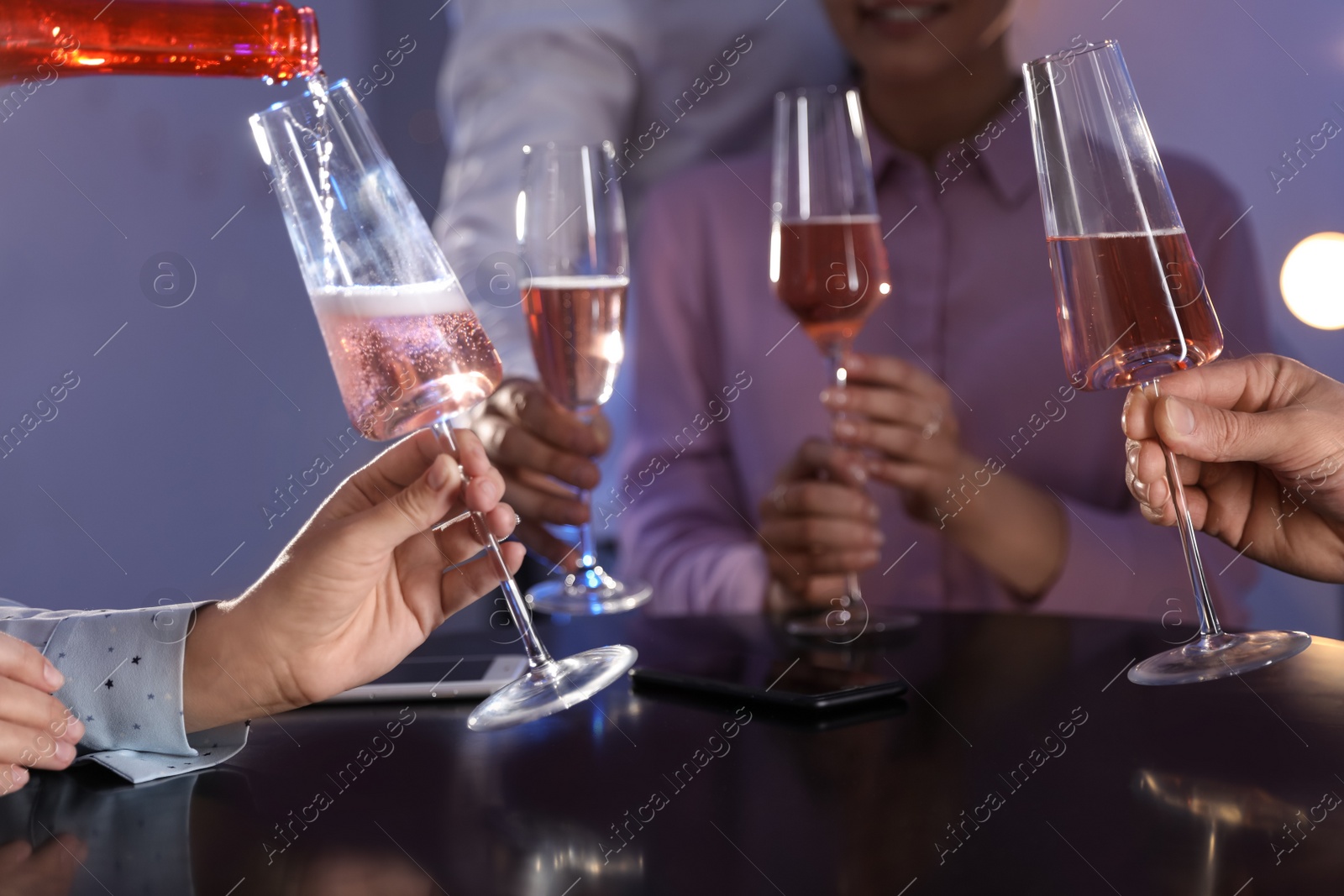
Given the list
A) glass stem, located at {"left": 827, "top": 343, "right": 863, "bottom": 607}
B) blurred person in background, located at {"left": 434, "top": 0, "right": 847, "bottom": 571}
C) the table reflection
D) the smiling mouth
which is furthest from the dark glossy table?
blurred person in background, located at {"left": 434, "top": 0, "right": 847, "bottom": 571}

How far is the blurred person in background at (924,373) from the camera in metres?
1.53

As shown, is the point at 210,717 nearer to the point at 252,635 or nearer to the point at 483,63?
the point at 252,635

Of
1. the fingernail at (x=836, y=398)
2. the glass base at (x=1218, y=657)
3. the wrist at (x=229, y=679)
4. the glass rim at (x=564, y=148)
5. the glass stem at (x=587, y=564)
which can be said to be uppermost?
the glass rim at (x=564, y=148)

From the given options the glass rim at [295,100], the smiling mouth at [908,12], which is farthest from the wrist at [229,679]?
the smiling mouth at [908,12]

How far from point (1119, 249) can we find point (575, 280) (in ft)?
1.96

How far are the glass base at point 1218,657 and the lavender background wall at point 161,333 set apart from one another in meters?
2.64

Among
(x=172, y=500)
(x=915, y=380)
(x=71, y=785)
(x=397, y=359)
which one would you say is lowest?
(x=172, y=500)

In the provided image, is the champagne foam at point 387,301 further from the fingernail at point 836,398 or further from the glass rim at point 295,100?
the fingernail at point 836,398

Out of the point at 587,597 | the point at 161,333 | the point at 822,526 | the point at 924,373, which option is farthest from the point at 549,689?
the point at 161,333

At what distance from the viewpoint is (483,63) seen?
2207 millimetres

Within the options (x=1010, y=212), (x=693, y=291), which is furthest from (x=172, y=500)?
(x=1010, y=212)

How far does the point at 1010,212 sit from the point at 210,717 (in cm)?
144

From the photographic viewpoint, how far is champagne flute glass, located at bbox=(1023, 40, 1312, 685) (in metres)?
0.74

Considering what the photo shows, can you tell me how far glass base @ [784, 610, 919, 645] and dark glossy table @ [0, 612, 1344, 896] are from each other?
21 centimetres
